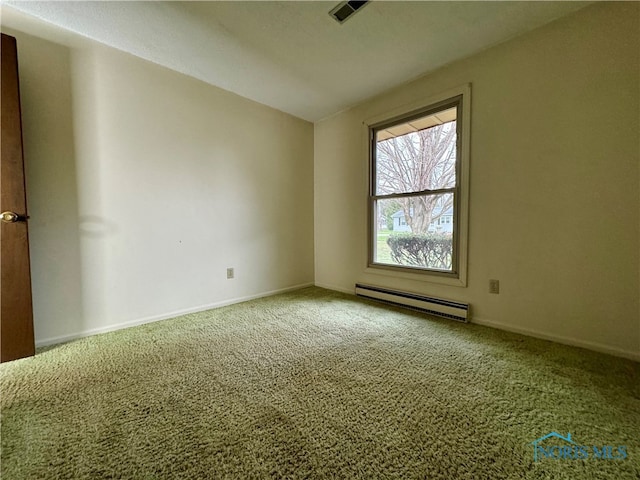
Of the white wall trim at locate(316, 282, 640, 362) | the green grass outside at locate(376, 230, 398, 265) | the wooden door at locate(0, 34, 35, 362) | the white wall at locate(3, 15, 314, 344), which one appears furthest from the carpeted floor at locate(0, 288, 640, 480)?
the green grass outside at locate(376, 230, 398, 265)

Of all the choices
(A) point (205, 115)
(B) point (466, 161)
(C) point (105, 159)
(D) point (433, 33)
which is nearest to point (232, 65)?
(A) point (205, 115)

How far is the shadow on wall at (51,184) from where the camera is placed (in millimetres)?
1775

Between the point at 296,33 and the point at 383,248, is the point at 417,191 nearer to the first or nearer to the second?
the point at 383,248

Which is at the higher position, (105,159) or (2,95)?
(2,95)

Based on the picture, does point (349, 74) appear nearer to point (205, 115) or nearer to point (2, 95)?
point (205, 115)

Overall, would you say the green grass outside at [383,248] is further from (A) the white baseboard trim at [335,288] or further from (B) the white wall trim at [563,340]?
(B) the white wall trim at [563,340]

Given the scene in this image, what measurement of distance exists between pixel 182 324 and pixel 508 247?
9.55 feet

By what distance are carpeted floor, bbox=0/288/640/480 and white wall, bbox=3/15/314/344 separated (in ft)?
1.53

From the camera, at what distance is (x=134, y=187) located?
86.2 inches

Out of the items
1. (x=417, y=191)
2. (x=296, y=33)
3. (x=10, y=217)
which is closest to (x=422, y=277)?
(x=417, y=191)

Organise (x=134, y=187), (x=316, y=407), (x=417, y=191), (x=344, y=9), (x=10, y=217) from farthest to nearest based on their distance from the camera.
Answer: (x=417, y=191) < (x=134, y=187) < (x=344, y=9) < (x=10, y=217) < (x=316, y=407)

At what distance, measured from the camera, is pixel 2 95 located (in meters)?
1.54

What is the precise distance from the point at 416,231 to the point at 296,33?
6.85ft

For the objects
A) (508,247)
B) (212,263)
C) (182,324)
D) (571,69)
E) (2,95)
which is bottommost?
(182,324)
